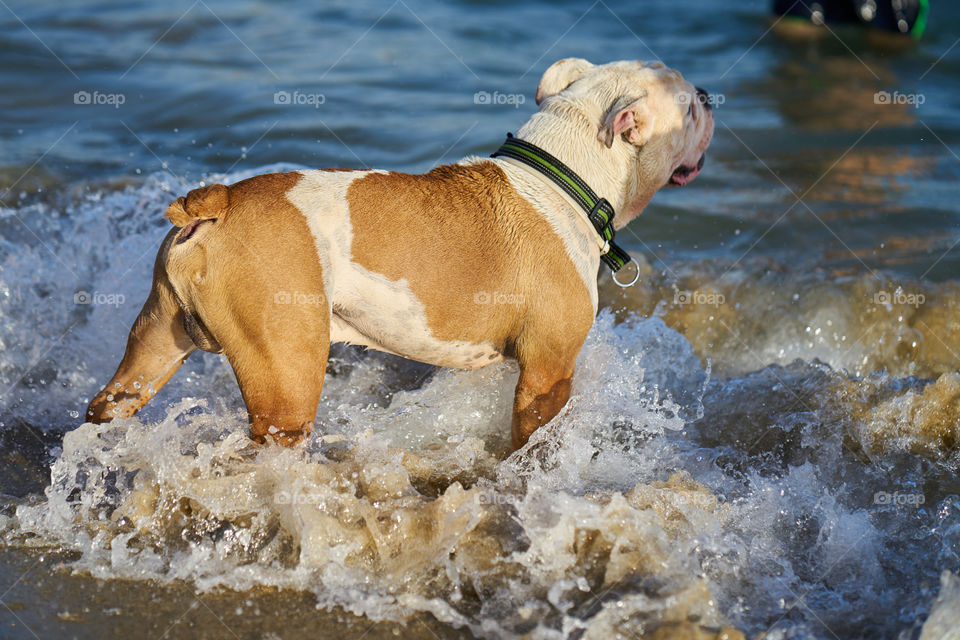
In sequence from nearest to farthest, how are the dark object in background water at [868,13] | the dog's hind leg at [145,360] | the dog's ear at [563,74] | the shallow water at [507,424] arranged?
the shallow water at [507,424] < the dog's hind leg at [145,360] < the dog's ear at [563,74] < the dark object in background water at [868,13]

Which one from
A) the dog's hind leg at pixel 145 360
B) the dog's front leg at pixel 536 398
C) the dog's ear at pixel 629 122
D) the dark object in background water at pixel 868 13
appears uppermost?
the dog's ear at pixel 629 122

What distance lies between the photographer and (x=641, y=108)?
3756 mm

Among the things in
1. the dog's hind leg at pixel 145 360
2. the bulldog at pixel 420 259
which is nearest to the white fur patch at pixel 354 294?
the bulldog at pixel 420 259

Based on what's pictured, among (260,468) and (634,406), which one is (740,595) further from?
(260,468)

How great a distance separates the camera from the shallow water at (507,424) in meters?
3.17

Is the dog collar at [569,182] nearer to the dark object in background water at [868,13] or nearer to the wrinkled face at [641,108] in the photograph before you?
the wrinkled face at [641,108]

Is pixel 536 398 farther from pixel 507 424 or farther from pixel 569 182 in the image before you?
Result: pixel 569 182

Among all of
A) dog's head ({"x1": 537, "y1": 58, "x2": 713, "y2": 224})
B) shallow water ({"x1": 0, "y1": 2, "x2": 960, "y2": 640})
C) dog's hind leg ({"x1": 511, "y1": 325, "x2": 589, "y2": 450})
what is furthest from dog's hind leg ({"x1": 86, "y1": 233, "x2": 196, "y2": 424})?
dog's head ({"x1": 537, "y1": 58, "x2": 713, "y2": 224})

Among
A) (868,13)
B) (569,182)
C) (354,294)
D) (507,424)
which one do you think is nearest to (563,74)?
(569,182)

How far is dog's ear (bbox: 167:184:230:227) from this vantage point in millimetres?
3057

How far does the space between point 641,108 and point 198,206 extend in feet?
6.10

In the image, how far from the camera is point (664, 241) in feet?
22.1

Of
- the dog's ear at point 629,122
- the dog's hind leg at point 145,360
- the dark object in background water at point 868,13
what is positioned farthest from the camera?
the dark object in background water at point 868,13

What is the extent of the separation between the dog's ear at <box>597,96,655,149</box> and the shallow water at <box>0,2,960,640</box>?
1.18 meters
